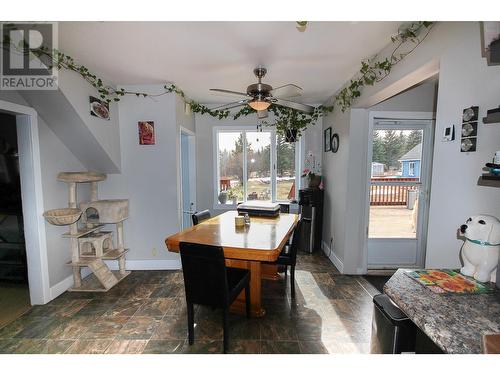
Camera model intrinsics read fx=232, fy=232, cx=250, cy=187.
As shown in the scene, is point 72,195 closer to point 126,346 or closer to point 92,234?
point 92,234

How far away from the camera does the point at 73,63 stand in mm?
2305

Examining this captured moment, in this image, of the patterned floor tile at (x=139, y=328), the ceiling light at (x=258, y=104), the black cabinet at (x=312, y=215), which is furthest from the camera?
the black cabinet at (x=312, y=215)

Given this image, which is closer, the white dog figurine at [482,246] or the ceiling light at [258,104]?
the white dog figurine at [482,246]

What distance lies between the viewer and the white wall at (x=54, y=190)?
2.45 meters

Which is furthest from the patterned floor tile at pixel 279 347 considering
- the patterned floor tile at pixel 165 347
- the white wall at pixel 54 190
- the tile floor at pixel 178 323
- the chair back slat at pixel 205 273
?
the white wall at pixel 54 190

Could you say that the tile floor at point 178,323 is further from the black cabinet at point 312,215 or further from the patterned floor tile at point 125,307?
the black cabinet at point 312,215

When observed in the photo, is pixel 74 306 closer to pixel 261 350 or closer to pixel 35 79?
pixel 261 350

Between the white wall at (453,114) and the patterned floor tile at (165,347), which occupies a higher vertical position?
the white wall at (453,114)

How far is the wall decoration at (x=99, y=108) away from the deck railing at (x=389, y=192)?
359cm

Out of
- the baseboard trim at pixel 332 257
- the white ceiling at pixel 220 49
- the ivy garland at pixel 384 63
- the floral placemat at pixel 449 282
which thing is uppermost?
the white ceiling at pixel 220 49

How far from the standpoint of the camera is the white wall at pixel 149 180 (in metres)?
3.10

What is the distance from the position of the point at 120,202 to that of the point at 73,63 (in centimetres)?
157

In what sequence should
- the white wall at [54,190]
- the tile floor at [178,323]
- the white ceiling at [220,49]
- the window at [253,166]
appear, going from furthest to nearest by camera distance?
the window at [253,166], the white wall at [54,190], the tile floor at [178,323], the white ceiling at [220,49]

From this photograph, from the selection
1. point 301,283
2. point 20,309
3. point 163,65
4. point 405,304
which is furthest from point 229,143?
point 405,304
